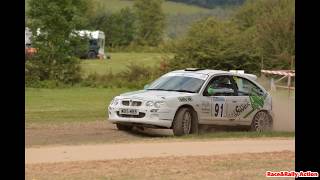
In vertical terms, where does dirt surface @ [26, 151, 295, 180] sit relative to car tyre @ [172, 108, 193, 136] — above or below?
below

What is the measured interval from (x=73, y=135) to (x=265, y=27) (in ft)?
103

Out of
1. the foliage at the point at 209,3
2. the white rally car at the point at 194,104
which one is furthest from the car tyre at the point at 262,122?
the foliage at the point at 209,3

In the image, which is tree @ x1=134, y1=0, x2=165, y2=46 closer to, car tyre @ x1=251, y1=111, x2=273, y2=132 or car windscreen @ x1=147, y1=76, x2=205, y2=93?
car tyre @ x1=251, y1=111, x2=273, y2=132

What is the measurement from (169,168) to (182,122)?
17.8 ft

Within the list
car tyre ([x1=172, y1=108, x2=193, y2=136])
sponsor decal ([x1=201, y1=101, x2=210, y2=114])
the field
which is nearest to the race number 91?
sponsor decal ([x1=201, y1=101, x2=210, y2=114])

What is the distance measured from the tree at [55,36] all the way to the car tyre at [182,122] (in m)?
20.4

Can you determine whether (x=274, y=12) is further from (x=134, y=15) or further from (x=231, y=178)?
(x=134, y=15)

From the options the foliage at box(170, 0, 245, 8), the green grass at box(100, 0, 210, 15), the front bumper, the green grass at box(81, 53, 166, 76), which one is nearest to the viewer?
the front bumper

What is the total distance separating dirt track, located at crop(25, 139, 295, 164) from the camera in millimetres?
11891

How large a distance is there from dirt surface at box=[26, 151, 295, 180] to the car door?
454cm

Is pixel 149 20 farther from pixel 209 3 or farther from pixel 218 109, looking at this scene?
pixel 218 109

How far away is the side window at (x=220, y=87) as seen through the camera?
16.9 meters
